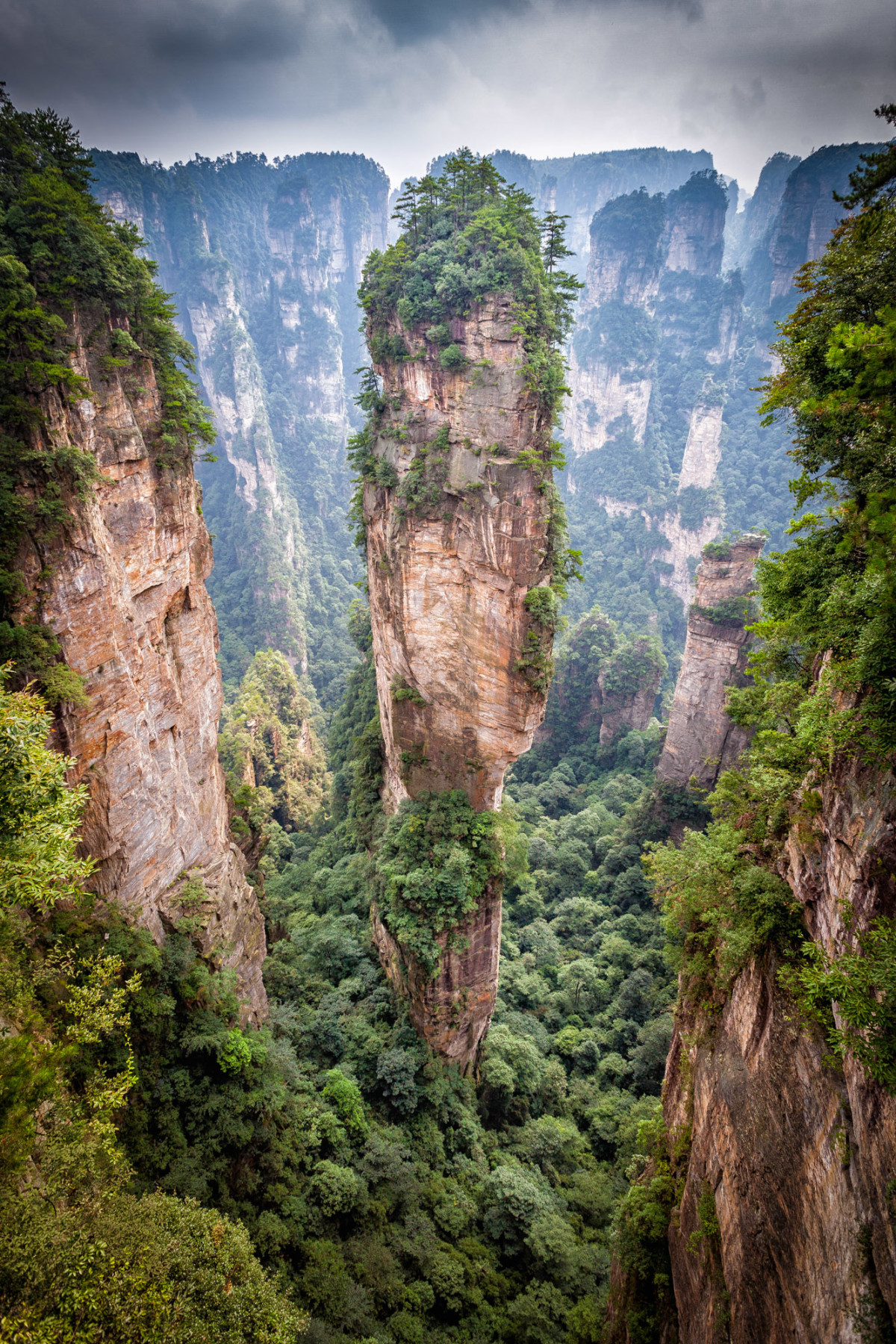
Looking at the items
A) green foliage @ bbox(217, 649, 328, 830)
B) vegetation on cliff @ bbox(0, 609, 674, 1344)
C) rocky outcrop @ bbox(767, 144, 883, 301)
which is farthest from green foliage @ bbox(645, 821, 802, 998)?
rocky outcrop @ bbox(767, 144, 883, 301)

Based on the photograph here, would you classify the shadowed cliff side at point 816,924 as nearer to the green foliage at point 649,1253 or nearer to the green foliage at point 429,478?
the green foliage at point 649,1253

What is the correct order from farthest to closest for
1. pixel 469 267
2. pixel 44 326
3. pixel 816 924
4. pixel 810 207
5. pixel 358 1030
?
1. pixel 810 207
2. pixel 358 1030
3. pixel 469 267
4. pixel 44 326
5. pixel 816 924

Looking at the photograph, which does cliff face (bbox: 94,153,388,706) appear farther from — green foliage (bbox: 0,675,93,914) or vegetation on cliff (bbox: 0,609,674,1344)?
green foliage (bbox: 0,675,93,914)

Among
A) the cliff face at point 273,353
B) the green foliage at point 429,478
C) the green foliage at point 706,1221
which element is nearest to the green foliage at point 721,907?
the green foliage at point 706,1221

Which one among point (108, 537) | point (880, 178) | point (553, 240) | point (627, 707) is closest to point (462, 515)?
point (553, 240)

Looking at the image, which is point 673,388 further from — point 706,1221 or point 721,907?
point 706,1221

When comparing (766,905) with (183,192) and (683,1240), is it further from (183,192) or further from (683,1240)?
(183,192)
